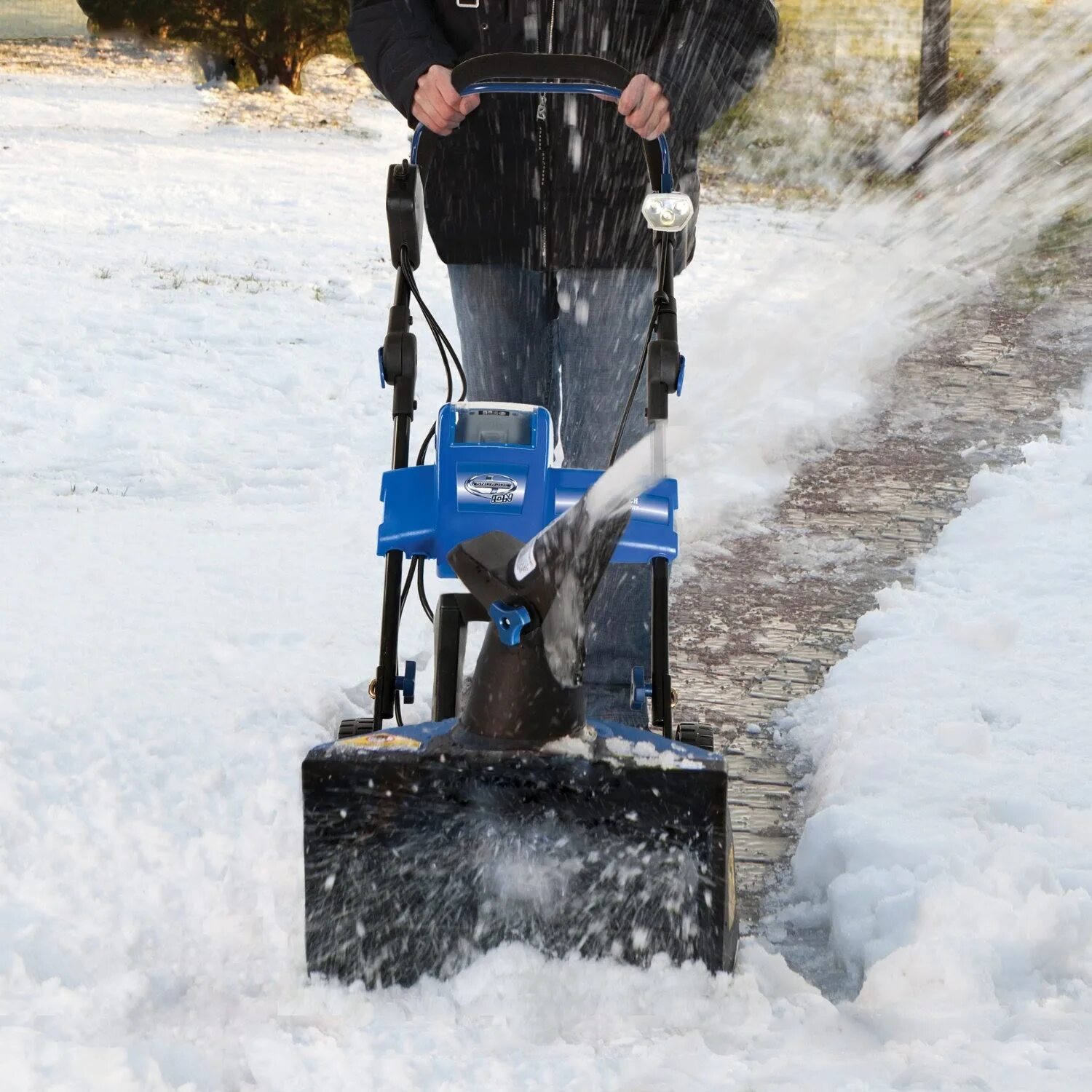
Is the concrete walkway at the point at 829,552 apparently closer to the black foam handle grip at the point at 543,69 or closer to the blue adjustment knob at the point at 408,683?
the blue adjustment knob at the point at 408,683

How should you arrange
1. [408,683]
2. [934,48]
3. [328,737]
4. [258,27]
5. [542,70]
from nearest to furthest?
[542,70] → [408,683] → [328,737] → [934,48] → [258,27]

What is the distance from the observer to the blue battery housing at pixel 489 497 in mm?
2271

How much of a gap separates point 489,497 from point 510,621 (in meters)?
0.40

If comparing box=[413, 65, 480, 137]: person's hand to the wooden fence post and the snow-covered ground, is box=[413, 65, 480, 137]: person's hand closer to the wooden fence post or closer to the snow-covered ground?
the snow-covered ground

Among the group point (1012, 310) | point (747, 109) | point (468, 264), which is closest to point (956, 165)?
point (747, 109)

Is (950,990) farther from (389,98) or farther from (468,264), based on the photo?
(389,98)

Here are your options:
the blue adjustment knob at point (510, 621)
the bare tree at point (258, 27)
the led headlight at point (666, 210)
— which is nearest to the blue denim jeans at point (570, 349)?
the led headlight at point (666, 210)

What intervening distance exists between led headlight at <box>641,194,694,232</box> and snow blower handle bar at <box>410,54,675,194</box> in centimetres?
10

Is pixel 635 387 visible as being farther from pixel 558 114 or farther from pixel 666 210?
pixel 558 114

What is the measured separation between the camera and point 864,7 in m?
18.1

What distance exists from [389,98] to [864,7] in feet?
56.7

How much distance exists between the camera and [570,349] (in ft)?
8.96

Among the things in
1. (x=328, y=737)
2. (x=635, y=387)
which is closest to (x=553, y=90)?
(x=635, y=387)

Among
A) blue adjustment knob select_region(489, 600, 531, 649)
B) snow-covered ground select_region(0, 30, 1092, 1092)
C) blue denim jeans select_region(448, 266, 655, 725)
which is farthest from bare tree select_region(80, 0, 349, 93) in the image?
blue adjustment knob select_region(489, 600, 531, 649)
